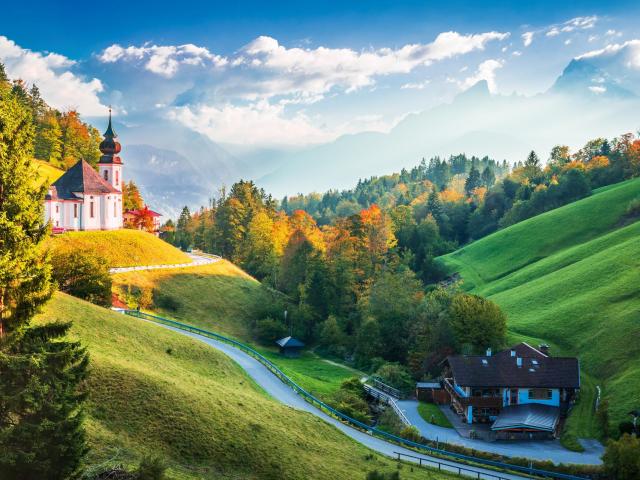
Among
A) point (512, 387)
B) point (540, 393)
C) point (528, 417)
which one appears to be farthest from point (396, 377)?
point (528, 417)

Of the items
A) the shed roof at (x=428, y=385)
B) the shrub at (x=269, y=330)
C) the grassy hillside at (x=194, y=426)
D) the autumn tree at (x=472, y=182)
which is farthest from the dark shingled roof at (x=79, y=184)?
the autumn tree at (x=472, y=182)

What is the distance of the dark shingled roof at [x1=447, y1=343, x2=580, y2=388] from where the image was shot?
48406 millimetres

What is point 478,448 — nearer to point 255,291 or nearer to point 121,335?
point 121,335

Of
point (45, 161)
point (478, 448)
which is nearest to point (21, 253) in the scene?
point (478, 448)

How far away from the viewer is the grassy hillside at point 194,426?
23.2 metres

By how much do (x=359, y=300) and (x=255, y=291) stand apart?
1565 cm

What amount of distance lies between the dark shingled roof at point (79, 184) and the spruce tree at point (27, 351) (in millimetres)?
61401

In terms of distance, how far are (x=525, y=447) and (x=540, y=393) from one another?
8.39 meters

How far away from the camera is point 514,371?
165ft

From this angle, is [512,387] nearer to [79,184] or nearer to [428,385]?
[428,385]

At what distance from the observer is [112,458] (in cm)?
2042

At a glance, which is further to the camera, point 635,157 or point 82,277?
point 635,157

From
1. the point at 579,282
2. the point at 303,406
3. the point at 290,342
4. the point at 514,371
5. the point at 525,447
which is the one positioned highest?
the point at 579,282

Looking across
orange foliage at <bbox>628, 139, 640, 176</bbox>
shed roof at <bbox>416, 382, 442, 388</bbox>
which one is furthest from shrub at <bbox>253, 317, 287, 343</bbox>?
orange foliage at <bbox>628, 139, 640, 176</bbox>
